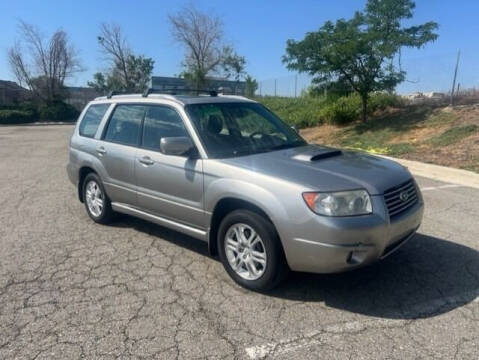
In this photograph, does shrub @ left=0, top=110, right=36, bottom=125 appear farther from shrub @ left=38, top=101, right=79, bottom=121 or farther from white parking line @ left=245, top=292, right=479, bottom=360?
white parking line @ left=245, top=292, right=479, bottom=360

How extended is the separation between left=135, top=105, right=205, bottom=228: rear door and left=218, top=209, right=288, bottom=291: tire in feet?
1.22

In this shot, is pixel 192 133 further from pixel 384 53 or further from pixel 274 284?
pixel 384 53

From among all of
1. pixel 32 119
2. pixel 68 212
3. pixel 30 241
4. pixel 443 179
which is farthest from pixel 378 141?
pixel 32 119

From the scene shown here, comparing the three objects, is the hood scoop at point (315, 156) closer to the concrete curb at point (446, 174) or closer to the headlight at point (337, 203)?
the headlight at point (337, 203)

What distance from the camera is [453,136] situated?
12047 millimetres

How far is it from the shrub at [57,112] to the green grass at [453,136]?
35.7 meters

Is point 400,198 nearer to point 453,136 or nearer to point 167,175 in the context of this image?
point 167,175

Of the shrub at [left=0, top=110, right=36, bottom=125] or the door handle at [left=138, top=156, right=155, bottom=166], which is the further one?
the shrub at [left=0, top=110, right=36, bottom=125]

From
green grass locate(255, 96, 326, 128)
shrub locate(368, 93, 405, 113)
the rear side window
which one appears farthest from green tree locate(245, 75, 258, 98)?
the rear side window

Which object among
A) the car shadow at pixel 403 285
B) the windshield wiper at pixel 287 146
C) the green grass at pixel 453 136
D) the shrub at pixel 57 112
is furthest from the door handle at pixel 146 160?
the shrub at pixel 57 112

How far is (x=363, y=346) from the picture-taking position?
116 inches

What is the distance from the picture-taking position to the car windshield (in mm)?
4215

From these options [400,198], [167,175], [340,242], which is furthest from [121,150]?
[400,198]

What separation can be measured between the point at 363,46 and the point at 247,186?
11804 millimetres
